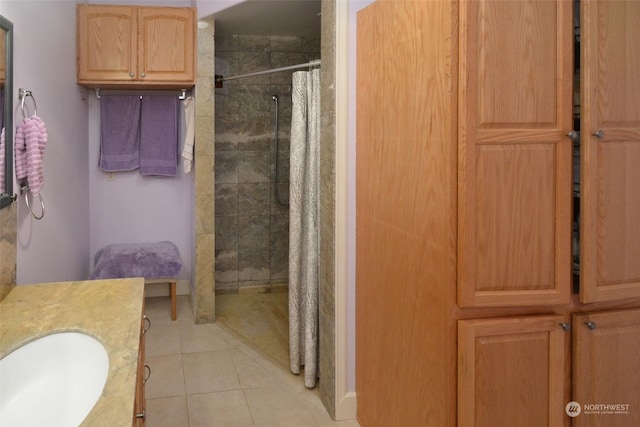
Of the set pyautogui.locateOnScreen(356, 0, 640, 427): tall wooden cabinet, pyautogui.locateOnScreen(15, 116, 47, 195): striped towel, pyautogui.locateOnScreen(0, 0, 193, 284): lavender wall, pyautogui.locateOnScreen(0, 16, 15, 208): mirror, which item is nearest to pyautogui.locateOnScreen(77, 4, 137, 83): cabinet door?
pyautogui.locateOnScreen(0, 0, 193, 284): lavender wall

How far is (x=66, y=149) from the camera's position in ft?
11.0

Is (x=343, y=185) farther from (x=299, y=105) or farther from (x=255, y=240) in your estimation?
(x=255, y=240)

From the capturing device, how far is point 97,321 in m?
1.52

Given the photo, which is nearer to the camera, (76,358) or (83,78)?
(76,358)

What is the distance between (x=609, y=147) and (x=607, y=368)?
75 centimetres

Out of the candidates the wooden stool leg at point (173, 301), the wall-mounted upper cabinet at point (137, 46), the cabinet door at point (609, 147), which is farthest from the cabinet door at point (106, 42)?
the cabinet door at point (609, 147)

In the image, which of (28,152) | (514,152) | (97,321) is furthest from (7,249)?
(514,152)

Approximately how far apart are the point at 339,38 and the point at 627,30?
1162 mm

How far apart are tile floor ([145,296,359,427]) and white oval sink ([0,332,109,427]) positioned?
1.20m

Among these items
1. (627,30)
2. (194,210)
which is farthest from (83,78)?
(627,30)

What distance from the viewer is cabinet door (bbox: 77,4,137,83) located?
12.3 ft

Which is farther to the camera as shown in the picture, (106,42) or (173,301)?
(173,301)

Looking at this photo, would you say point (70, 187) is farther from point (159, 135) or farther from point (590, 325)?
point (590, 325)

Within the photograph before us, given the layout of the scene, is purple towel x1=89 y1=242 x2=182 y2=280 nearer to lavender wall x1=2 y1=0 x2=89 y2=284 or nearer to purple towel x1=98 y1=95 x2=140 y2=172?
lavender wall x1=2 y1=0 x2=89 y2=284
